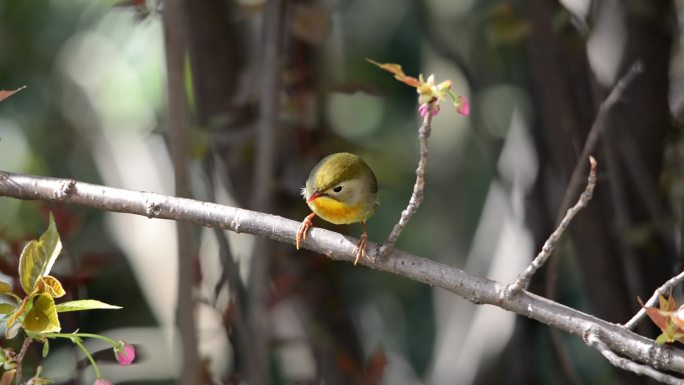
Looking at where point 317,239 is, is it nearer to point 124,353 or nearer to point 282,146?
point 124,353

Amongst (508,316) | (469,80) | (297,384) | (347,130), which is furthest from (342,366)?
(347,130)

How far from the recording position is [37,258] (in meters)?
1.17

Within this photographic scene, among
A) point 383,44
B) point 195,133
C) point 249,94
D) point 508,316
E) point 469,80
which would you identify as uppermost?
point 383,44

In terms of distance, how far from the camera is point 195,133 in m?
2.09

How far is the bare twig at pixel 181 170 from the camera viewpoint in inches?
65.4

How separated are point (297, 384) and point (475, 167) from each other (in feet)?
4.95

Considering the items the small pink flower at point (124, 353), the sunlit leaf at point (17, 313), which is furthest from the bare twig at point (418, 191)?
the sunlit leaf at point (17, 313)

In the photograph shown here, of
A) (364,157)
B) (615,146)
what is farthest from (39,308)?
(615,146)

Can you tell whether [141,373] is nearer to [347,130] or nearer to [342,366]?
[342,366]

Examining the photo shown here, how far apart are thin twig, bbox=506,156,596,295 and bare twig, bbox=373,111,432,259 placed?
0.56 ft

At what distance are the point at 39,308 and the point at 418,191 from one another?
51 centimetres

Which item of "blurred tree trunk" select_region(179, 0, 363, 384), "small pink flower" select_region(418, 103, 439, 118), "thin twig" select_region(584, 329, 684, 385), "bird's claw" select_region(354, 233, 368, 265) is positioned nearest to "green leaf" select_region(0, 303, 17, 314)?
"bird's claw" select_region(354, 233, 368, 265)

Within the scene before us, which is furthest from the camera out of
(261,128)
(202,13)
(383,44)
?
(383,44)

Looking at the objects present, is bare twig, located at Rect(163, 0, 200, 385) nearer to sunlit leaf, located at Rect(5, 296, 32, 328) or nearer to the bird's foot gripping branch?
the bird's foot gripping branch
